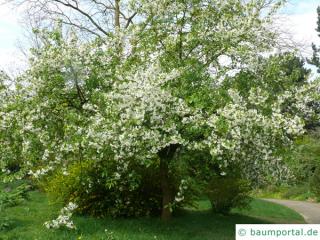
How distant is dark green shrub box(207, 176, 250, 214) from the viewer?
14749 millimetres

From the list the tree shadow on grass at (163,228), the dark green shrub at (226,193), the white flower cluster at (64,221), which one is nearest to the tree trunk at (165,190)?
the tree shadow on grass at (163,228)

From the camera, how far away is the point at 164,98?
9078 millimetres

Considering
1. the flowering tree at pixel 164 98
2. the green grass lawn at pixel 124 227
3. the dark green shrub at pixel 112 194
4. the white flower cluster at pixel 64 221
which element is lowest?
the green grass lawn at pixel 124 227

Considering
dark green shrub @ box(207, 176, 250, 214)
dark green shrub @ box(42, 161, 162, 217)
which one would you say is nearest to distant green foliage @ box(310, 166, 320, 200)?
dark green shrub @ box(207, 176, 250, 214)

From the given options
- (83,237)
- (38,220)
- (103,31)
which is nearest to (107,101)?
(83,237)

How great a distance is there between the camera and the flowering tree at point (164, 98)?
29.6 ft

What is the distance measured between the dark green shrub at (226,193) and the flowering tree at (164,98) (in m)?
2.98

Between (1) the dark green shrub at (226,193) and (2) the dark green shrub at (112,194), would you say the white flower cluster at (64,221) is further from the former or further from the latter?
(1) the dark green shrub at (226,193)

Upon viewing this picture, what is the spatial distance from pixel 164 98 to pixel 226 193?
21.8 ft

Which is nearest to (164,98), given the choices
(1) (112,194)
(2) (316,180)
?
(1) (112,194)

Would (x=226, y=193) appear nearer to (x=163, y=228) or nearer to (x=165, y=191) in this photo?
(x=165, y=191)

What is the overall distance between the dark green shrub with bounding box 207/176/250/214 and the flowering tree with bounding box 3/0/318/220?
2.98m

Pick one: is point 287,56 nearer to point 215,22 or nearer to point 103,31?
point 215,22

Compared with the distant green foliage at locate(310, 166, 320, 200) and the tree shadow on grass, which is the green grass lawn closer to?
the tree shadow on grass
